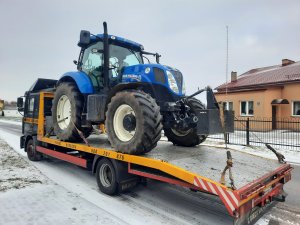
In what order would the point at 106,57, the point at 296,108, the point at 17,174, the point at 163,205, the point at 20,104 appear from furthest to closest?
the point at 296,108 < the point at 20,104 < the point at 17,174 < the point at 106,57 < the point at 163,205

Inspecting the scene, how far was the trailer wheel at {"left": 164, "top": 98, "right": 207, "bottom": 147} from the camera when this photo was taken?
22.2 feet

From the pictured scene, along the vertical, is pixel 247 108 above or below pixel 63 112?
above

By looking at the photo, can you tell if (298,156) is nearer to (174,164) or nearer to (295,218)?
(295,218)

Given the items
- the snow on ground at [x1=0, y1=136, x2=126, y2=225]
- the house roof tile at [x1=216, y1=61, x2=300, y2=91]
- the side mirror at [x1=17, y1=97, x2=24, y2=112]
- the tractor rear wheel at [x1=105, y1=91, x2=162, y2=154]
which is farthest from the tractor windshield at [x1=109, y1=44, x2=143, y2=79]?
the house roof tile at [x1=216, y1=61, x2=300, y2=91]

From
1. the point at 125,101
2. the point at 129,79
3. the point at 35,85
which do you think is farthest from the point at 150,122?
the point at 35,85

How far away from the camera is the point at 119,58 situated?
7227mm

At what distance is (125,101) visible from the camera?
5.52m

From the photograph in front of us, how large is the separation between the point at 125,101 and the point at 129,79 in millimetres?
1104

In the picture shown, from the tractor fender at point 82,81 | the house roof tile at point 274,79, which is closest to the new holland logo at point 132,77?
the tractor fender at point 82,81

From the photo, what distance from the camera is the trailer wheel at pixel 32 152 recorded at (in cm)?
908

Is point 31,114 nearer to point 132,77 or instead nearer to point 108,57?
point 108,57

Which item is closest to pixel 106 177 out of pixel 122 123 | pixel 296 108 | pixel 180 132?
pixel 122 123

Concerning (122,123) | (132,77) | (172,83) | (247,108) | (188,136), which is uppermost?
(132,77)

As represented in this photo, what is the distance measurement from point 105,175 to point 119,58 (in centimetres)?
290
